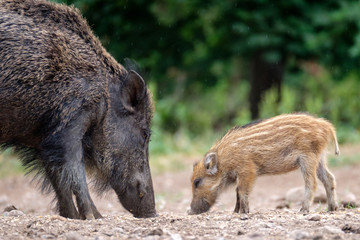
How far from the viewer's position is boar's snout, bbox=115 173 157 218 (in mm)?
6438

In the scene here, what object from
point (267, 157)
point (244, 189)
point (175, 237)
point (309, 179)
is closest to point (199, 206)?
point (244, 189)

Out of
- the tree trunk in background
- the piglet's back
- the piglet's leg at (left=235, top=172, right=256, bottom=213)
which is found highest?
the tree trunk in background

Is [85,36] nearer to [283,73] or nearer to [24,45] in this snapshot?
[24,45]

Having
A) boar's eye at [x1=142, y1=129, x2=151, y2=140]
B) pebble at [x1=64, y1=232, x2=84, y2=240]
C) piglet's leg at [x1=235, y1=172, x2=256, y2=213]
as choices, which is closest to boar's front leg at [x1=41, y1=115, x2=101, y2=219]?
boar's eye at [x1=142, y1=129, x2=151, y2=140]

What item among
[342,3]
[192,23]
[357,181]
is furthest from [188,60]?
[357,181]

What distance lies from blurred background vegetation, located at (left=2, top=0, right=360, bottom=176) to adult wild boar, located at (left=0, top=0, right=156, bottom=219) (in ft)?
19.0

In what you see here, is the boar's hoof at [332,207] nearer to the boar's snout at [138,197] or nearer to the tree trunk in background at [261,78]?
the boar's snout at [138,197]

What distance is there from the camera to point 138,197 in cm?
644

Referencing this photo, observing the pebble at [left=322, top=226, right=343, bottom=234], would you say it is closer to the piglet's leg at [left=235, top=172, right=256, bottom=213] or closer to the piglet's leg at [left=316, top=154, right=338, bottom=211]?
the piglet's leg at [left=235, top=172, right=256, bottom=213]

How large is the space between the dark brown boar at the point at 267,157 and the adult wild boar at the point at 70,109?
0.71 metres

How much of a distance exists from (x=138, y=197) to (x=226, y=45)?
28.1ft

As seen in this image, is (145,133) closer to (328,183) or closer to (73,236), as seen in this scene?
(328,183)

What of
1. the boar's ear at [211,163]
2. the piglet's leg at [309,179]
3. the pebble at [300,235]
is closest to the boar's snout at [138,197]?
the boar's ear at [211,163]

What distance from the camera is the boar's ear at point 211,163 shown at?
6707mm
